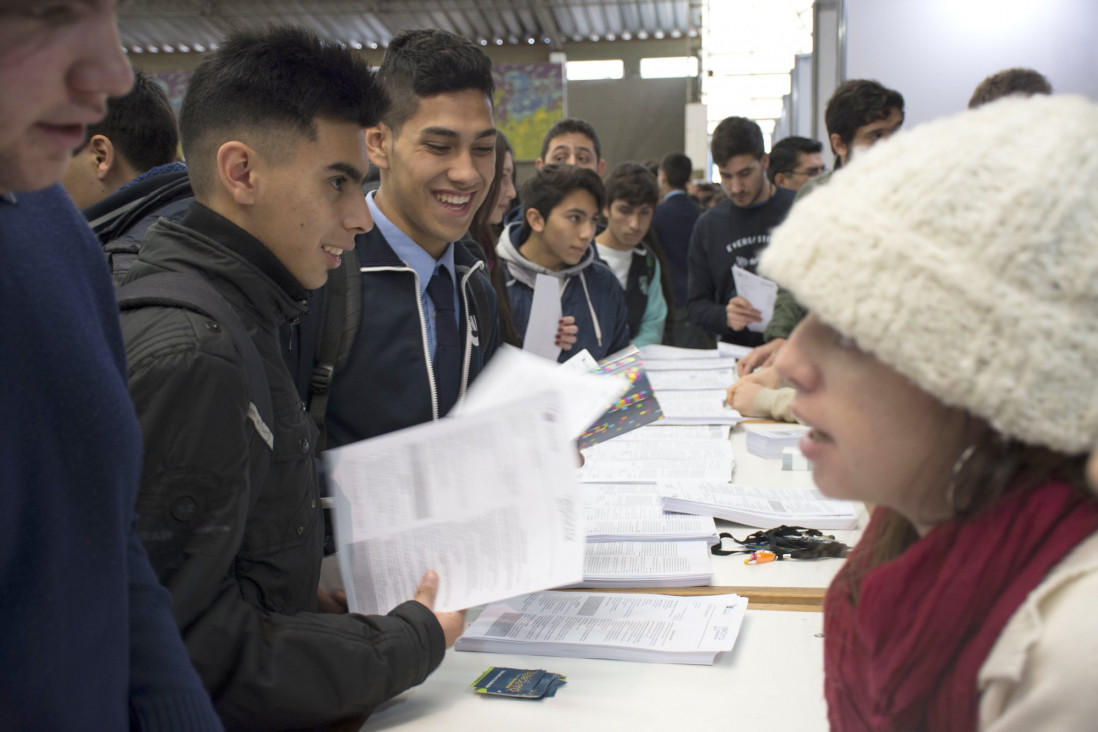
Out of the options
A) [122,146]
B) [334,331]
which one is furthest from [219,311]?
Result: [122,146]

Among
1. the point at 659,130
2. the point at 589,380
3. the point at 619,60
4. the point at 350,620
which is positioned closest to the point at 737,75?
the point at 659,130

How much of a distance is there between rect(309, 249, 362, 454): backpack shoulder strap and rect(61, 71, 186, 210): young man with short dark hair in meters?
1.03

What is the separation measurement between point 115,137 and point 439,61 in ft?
3.79

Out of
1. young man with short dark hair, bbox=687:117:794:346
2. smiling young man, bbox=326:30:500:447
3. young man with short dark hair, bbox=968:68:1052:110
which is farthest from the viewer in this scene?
young man with short dark hair, bbox=687:117:794:346

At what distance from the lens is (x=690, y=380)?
128 inches

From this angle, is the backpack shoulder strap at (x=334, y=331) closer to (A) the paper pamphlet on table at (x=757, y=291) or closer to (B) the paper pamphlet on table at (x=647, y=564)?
(B) the paper pamphlet on table at (x=647, y=564)

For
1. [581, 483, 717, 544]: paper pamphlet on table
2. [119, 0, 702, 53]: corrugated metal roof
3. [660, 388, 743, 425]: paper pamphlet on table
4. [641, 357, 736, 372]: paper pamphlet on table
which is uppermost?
[119, 0, 702, 53]: corrugated metal roof

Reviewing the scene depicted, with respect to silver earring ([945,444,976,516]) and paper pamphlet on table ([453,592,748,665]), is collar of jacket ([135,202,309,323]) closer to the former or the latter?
paper pamphlet on table ([453,592,748,665])

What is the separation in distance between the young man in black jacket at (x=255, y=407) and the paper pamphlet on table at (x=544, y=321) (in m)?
1.49

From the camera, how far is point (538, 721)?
104cm

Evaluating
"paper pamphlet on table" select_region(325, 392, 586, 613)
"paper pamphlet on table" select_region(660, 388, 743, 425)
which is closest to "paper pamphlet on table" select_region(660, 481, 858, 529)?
"paper pamphlet on table" select_region(325, 392, 586, 613)

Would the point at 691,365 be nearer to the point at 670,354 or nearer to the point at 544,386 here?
the point at 670,354

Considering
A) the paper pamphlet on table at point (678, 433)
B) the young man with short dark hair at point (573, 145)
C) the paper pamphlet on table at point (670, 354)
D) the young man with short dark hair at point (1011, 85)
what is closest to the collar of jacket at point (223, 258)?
the paper pamphlet on table at point (678, 433)

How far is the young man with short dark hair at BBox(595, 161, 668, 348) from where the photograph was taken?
4.07 m
